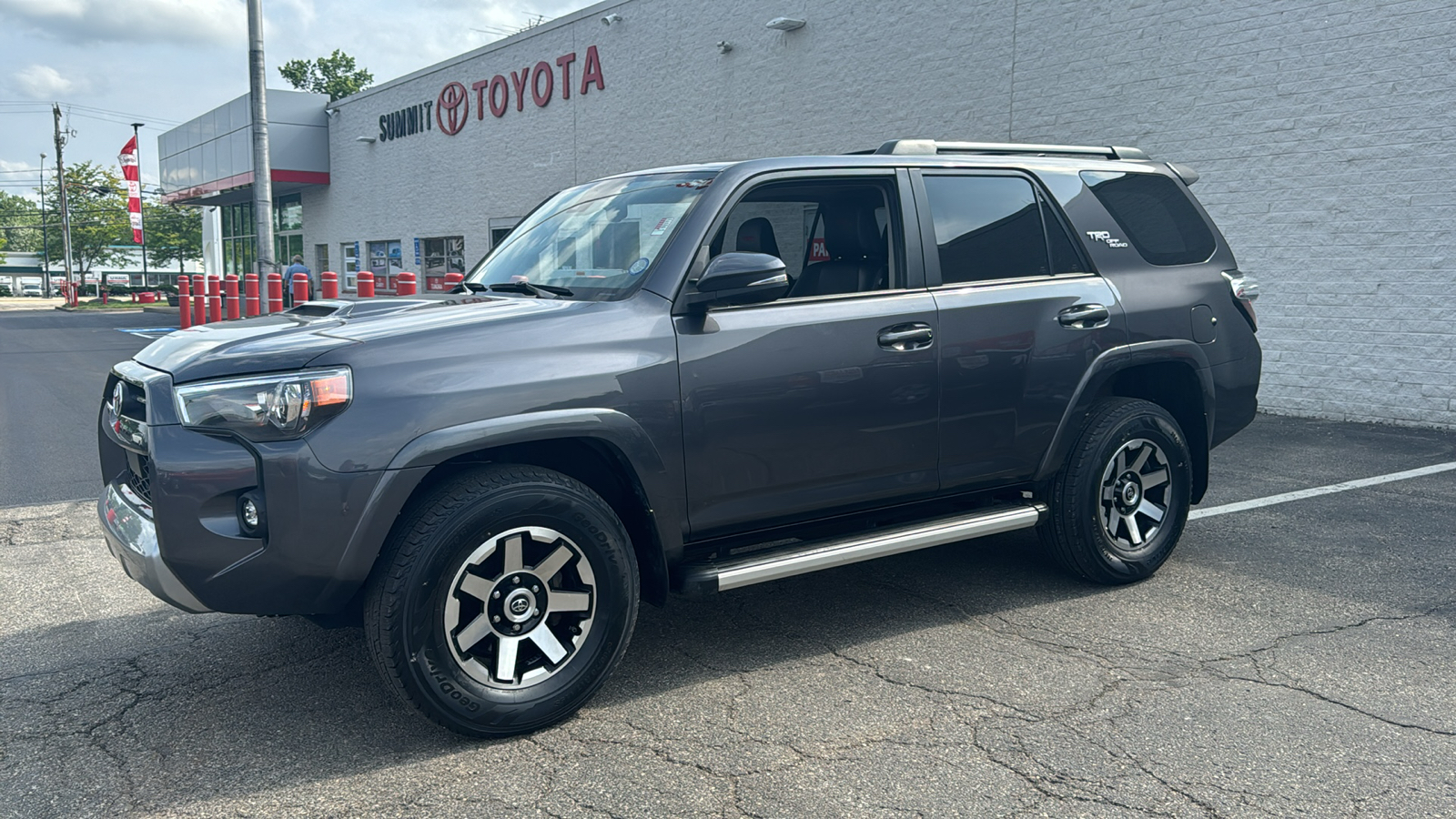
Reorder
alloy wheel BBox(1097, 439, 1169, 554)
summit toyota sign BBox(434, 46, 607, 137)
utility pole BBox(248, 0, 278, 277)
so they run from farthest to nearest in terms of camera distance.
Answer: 1. summit toyota sign BBox(434, 46, 607, 137)
2. utility pole BBox(248, 0, 278, 277)
3. alloy wheel BBox(1097, 439, 1169, 554)

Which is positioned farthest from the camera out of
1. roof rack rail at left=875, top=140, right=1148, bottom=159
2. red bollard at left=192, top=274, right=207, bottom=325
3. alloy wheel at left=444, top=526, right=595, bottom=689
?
red bollard at left=192, top=274, right=207, bottom=325

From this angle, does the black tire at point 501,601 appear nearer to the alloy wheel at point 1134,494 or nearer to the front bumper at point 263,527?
the front bumper at point 263,527

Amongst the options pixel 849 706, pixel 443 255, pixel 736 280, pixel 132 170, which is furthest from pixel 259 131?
pixel 132 170

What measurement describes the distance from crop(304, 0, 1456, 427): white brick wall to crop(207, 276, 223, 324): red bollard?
11.0 metres

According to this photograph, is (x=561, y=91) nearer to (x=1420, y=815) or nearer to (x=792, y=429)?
(x=792, y=429)

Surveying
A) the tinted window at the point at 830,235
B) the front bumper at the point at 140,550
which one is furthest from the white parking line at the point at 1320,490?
the front bumper at the point at 140,550

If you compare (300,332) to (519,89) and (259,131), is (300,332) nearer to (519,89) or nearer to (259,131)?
(259,131)

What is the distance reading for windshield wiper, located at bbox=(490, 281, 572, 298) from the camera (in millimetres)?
4012

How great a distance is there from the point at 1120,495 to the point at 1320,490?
2.96 metres

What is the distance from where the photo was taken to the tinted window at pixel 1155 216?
502cm

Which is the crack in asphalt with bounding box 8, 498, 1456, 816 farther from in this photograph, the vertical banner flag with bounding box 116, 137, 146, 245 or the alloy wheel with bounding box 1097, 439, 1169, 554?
the vertical banner flag with bounding box 116, 137, 146, 245

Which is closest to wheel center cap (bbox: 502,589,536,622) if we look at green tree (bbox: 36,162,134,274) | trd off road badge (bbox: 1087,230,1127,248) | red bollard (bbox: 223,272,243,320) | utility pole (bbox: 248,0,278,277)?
trd off road badge (bbox: 1087,230,1127,248)

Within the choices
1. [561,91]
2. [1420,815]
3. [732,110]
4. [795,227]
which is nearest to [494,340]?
[795,227]

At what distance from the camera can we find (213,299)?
22.7m
